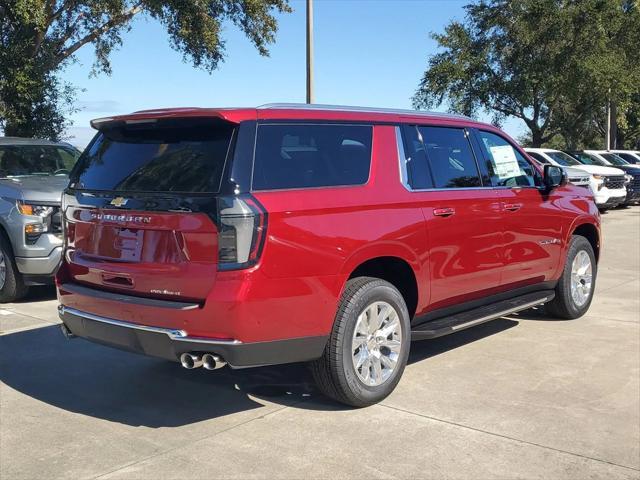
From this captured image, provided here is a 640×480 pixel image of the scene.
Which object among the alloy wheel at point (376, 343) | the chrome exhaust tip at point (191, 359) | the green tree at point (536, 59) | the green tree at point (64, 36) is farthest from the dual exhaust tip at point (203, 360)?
the green tree at point (536, 59)

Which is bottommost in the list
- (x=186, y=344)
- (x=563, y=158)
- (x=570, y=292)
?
(x=570, y=292)

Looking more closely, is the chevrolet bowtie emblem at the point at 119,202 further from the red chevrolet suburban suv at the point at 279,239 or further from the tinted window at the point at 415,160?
the tinted window at the point at 415,160

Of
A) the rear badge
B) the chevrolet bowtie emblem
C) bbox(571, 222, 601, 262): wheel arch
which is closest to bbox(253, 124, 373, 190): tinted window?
the chevrolet bowtie emblem

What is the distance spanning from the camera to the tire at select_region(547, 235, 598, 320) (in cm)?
661

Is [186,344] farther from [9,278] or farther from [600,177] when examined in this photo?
[600,177]

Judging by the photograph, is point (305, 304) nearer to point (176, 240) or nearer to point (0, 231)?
point (176, 240)

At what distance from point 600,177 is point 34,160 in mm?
14934

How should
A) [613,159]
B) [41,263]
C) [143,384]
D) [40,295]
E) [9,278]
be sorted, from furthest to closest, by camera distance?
[613,159], [40,295], [9,278], [41,263], [143,384]

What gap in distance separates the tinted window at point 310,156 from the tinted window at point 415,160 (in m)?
0.38

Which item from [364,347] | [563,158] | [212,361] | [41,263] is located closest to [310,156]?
[364,347]

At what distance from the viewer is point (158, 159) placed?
421 cm

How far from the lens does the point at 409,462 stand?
3.70m

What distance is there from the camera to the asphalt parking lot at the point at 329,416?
12.1 feet

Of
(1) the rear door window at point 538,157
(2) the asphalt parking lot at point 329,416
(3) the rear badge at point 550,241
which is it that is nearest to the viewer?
(2) the asphalt parking lot at point 329,416
